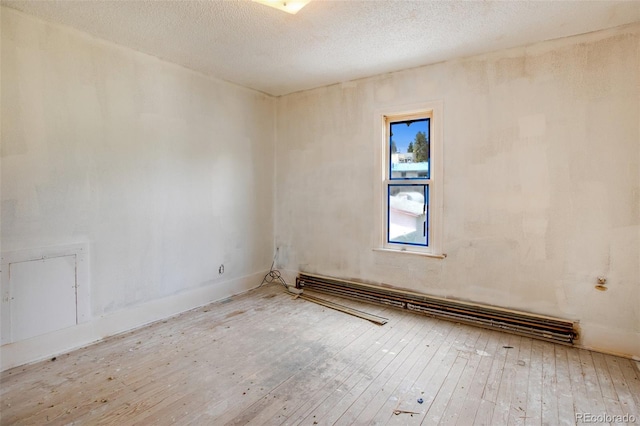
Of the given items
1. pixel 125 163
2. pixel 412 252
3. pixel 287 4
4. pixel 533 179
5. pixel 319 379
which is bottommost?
pixel 319 379

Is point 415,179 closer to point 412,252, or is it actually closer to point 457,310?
point 412,252

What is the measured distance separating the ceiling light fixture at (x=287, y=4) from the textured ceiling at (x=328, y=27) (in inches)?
4.5

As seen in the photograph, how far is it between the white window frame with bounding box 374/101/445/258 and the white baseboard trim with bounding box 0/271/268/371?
2.04 metres

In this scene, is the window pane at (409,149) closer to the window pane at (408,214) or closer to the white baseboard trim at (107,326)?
the window pane at (408,214)

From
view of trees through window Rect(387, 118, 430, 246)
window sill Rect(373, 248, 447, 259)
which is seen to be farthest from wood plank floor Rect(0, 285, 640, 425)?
view of trees through window Rect(387, 118, 430, 246)

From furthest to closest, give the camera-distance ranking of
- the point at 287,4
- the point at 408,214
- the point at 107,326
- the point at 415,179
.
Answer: the point at 408,214 < the point at 415,179 < the point at 107,326 < the point at 287,4

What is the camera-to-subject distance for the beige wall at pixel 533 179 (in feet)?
8.89

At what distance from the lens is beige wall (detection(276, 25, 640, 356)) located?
8.89ft

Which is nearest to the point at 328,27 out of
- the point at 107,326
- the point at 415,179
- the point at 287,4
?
the point at 287,4

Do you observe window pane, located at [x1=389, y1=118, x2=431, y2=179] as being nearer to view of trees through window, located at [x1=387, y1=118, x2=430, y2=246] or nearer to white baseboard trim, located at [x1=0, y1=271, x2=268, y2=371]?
view of trees through window, located at [x1=387, y1=118, x2=430, y2=246]

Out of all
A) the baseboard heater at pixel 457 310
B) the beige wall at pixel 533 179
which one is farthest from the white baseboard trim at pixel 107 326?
the beige wall at pixel 533 179

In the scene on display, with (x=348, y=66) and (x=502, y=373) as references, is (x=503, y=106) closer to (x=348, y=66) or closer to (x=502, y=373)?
(x=348, y=66)

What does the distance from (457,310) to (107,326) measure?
336cm

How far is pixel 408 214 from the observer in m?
3.83
